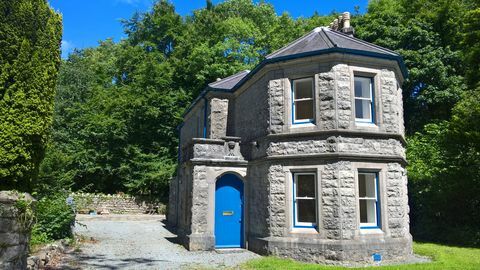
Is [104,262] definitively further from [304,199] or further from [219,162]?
[304,199]

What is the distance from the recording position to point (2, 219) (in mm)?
6566

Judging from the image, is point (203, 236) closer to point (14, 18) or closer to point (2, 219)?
point (2, 219)

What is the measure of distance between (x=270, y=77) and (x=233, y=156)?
3.58 m

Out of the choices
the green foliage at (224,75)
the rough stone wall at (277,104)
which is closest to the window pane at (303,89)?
the rough stone wall at (277,104)

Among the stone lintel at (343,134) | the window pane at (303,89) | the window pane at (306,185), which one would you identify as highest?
the window pane at (303,89)

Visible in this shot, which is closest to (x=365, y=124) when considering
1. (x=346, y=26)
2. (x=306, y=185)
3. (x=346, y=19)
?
(x=306, y=185)

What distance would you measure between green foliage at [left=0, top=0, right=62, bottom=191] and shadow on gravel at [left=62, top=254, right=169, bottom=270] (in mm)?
4270

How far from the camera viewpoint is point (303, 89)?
14055mm

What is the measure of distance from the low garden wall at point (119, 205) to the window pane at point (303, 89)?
2065cm

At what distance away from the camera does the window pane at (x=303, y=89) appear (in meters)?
13.9

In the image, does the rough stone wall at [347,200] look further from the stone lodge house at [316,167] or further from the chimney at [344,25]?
the chimney at [344,25]

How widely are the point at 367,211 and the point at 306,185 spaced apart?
2.20 meters

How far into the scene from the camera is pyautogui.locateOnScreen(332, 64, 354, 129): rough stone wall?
13.0m

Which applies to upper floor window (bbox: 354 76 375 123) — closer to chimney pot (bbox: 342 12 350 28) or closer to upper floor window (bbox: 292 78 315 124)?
upper floor window (bbox: 292 78 315 124)
